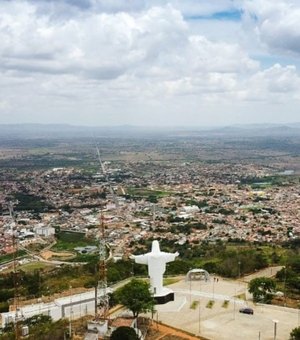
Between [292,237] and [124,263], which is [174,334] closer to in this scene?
[124,263]

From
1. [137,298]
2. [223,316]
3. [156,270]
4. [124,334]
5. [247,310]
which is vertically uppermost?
[156,270]

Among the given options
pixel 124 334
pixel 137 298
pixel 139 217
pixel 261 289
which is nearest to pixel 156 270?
pixel 137 298

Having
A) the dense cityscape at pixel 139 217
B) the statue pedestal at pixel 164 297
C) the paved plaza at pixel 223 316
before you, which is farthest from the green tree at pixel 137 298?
the dense cityscape at pixel 139 217

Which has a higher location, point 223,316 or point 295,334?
point 295,334

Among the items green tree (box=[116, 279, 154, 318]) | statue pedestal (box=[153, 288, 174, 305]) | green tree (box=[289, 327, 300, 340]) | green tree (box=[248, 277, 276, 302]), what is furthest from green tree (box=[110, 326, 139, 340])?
green tree (box=[248, 277, 276, 302])

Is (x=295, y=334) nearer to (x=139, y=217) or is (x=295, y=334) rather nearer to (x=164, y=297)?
(x=164, y=297)

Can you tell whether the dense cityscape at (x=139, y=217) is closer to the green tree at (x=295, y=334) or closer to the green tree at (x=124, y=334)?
the green tree at (x=124, y=334)

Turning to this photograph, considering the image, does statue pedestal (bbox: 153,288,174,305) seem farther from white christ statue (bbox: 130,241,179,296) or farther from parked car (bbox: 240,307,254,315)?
parked car (bbox: 240,307,254,315)
